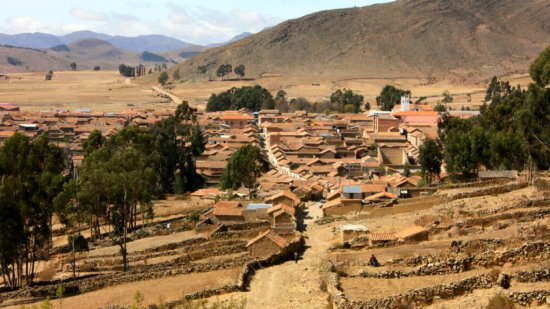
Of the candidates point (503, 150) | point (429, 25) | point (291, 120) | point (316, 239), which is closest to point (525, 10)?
point (429, 25)

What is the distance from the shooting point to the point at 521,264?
15297mm

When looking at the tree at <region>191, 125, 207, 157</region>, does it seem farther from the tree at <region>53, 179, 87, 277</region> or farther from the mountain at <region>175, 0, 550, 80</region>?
the mountain at <region>175, 0, 550, 80</region>

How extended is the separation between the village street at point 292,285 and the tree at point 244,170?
13.9 metres

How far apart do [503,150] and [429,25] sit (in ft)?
495

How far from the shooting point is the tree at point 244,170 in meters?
37.2

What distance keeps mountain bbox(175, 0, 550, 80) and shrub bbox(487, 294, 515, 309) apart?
139 metres

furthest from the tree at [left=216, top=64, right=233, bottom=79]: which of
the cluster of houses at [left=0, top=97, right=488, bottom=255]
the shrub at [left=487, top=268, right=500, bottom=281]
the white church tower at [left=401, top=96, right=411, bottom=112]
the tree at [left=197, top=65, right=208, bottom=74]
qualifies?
the shrub at [left=487, top=268, right=500, bottom=281]

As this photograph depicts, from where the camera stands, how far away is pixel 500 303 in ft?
40.1

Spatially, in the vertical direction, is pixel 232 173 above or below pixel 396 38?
below

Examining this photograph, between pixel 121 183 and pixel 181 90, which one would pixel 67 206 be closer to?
pixel 121 183

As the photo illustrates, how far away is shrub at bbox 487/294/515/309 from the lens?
12.1m

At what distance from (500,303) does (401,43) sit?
162740 mm

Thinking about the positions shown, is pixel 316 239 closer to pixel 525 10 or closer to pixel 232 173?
pixel 232 173

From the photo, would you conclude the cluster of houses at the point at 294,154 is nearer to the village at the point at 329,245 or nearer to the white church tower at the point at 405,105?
the white church tower at the point at 405,105
